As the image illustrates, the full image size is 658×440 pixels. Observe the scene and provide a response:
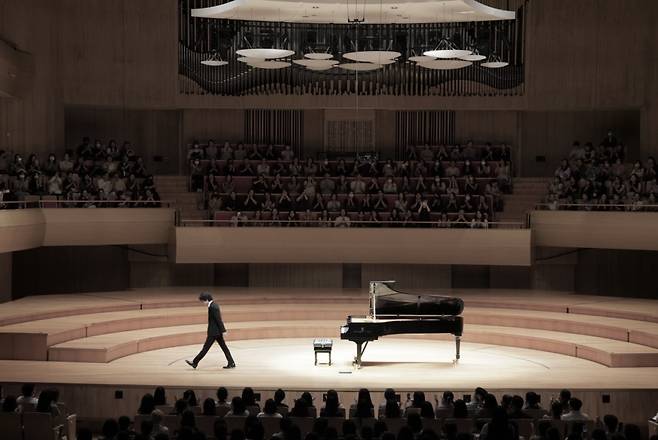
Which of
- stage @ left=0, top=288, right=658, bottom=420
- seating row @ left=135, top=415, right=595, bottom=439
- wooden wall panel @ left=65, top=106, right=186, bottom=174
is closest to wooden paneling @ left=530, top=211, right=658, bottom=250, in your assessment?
stage @ left=0, top=288, right=658, bottom=420

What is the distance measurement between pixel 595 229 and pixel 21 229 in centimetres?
749

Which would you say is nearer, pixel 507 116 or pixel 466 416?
A: pixel 466 416

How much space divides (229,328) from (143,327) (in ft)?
3.31

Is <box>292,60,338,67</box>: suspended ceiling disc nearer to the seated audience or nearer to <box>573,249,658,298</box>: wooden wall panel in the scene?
<box>573,249,658,298</box>: wooden wall panel

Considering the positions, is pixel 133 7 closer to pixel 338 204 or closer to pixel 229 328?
pixel 338 204

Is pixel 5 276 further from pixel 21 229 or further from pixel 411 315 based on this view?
pixel 411 315

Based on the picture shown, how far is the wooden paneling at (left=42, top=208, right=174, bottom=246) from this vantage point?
14250 mm

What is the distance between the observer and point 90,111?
17.1 m

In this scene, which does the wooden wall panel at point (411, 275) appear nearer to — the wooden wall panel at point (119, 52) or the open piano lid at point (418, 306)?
the wooden wall panel at point (119, 52)

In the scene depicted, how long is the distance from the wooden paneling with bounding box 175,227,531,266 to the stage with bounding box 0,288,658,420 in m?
0.51

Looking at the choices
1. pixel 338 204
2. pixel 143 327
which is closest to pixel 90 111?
pixel 338 204

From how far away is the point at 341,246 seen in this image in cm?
1489

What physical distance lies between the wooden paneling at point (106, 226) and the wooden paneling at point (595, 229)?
5.24m

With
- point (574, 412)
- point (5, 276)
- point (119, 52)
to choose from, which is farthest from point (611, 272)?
point (574, 412)
